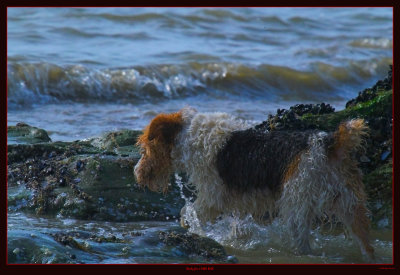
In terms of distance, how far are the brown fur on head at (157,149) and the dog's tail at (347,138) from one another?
1582 mm

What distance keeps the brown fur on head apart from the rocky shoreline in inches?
22.7

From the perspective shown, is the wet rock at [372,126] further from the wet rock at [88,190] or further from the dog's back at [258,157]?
the wet rock at [88,190]

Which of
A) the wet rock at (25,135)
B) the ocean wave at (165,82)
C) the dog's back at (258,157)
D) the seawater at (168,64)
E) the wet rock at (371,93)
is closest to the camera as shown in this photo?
the dog's back at (258,157)

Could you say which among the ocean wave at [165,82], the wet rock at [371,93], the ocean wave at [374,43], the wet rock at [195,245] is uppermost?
the wet rock at [371,93]

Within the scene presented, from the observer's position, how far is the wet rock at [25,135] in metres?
8.34

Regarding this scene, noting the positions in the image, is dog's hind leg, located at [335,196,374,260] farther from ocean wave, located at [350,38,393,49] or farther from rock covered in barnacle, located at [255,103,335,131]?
ocean wave, located at [350,38,393,49]

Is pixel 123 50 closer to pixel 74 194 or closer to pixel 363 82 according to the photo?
pixel 363 82

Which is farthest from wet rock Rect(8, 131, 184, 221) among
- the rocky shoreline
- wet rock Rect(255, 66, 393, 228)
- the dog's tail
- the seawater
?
the seawater

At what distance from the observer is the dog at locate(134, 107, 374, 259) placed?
5766mm

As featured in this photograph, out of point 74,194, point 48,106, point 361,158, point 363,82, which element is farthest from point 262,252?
point 363,82

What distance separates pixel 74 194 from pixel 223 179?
6.08 feet

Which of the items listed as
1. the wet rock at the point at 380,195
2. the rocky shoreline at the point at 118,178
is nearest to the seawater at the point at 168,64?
the rocky shoreline at the point at 118,178

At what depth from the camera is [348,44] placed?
19641mm
